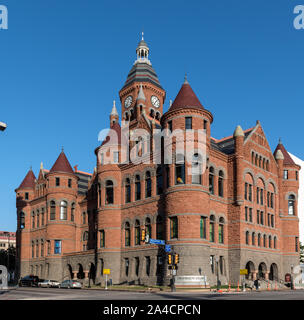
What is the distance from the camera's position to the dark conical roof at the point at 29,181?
74.3 metres

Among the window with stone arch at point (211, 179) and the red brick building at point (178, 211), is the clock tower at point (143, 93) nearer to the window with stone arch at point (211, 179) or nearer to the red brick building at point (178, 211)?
the red brick building at point (178, 211)

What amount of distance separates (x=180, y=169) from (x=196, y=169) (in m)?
1.63

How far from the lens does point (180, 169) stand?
144ft

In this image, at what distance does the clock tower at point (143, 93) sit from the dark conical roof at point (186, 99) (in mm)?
18697

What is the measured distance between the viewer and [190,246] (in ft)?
136

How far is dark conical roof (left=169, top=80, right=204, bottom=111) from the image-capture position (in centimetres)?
4509

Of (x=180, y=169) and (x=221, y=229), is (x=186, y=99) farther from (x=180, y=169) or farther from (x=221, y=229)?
(x=221, y=229)

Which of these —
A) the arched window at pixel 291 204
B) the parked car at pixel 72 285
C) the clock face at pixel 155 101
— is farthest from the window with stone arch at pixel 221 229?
the clock face at pixel 155 101

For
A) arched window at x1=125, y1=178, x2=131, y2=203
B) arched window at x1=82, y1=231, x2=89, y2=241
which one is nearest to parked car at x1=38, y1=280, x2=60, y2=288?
arched window at x1=82, y1=231, x2=89, y2=241

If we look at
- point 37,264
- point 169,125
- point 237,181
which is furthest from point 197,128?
point 37,264

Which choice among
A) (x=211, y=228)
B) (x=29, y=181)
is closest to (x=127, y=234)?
(x=211, y=228)

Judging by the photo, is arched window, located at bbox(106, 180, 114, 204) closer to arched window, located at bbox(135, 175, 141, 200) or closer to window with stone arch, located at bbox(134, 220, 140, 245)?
arched window, located at bbox(135, 175, 141, 200)

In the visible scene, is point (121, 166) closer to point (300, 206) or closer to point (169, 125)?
point (169, 125)

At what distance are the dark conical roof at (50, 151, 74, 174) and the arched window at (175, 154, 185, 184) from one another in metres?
26.3
